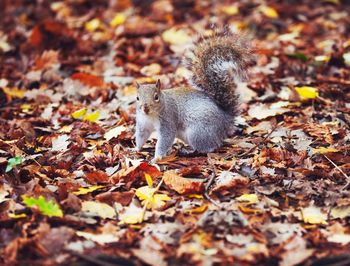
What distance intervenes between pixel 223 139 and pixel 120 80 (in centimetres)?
160

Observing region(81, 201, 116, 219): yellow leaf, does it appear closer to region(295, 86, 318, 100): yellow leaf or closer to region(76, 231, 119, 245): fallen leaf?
region(76, 231, 119, 245): fallen leaf

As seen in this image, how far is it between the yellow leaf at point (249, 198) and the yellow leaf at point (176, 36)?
129 inches

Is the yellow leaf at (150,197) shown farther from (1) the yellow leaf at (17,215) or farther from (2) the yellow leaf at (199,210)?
(1) the yellow leaf at (17,215)

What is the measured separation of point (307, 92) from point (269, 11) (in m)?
2.64

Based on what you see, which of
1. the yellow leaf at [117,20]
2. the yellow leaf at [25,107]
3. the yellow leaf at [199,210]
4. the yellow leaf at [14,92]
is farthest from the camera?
the yellow leaf at [117,20]

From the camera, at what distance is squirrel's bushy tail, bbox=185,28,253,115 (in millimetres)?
3844

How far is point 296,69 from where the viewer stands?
505 centimetres

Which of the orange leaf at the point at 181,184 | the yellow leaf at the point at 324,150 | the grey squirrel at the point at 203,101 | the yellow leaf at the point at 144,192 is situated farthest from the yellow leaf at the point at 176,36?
the yellow leaf at the point at 144,192

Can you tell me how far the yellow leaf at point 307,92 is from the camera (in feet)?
14.1

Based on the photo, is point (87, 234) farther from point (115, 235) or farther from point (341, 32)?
point (341, 32)

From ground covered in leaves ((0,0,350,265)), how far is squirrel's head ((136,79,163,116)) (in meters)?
0.33

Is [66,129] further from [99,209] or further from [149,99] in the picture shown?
[99,209]

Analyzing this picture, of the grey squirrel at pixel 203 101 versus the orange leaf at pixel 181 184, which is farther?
the grey squirrel at pixel 203 101

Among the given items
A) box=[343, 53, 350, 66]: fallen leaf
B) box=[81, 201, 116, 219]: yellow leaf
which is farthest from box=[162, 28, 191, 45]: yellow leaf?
box=[81, 201, 116, 219]: yellow leaf
